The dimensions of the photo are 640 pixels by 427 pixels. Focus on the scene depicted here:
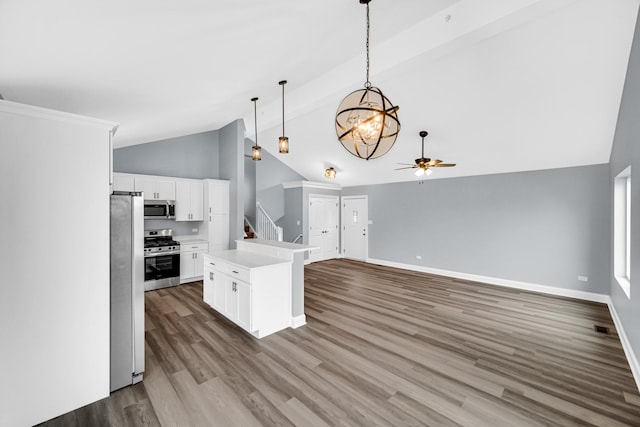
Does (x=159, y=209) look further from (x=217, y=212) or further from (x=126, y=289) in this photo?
(x=126, y=289)

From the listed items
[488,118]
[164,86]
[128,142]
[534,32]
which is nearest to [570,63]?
[534,32]

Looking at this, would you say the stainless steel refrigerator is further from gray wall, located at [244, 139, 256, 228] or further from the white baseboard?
gray wall, located at [244, 139, 256, 228]

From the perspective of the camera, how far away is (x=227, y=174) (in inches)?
244

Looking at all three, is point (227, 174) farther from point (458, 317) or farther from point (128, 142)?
point (458, 317)

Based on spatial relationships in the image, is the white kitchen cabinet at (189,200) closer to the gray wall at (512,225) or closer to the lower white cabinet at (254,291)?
the lower white cabinet at (254,291)

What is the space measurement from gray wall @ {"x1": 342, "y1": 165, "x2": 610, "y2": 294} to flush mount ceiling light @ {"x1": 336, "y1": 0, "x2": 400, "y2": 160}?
184 inches

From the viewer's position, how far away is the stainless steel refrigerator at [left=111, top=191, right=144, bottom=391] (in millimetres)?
2246

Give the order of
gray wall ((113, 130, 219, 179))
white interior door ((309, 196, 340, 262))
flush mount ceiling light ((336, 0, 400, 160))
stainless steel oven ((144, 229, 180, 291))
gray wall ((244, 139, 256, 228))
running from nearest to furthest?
flush mount ceiling light ((336, 0, 400, 160)) → stainless steel oven ((144, 229, 180, 291)) → gray wall ((113, 130, 219, 179)) → white interior door ((309, 196, 340, 262)) → gray wall ((244, 139, 256, 228))

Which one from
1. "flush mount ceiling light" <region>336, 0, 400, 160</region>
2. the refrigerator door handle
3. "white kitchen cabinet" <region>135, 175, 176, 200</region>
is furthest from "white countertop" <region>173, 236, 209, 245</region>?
"flush mount ceiling light" <region>336, 0, 400, 160</region>

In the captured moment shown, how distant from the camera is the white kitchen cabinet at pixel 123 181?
4.84 metres

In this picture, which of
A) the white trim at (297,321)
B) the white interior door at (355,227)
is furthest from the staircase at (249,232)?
the white trim at (297,321)

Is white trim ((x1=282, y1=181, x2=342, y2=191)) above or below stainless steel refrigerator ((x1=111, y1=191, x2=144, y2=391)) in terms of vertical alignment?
above

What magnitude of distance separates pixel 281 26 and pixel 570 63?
3.20 m

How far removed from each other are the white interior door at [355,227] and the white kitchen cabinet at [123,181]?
5.71m
